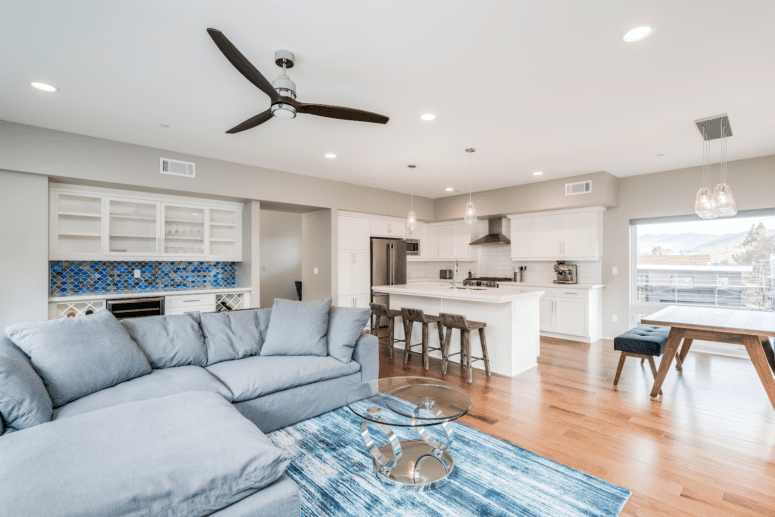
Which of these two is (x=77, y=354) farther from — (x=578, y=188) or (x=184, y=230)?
(x=578, y=188)

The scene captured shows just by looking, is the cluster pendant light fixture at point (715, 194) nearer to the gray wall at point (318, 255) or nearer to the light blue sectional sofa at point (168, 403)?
the light blue sectional sofa at point (168, 403)

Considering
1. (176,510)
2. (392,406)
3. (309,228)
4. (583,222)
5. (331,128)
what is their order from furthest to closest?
(309,228) → (583,222) → (331,128) → (392,406) → (176,510)

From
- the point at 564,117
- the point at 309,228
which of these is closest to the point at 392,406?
the point at 564,117

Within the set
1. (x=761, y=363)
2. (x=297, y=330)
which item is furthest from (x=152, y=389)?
(x=761, y=363)

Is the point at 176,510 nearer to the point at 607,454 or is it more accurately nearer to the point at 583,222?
the point at 607,454

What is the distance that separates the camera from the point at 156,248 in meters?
4.77

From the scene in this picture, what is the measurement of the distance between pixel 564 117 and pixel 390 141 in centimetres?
175

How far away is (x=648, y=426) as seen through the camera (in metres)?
2.86

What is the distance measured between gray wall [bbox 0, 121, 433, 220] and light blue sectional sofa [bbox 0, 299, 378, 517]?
2.21 metres

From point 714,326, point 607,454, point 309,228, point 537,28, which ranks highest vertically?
point 537,28

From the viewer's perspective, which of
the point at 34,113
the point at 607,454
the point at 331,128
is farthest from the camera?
the point at 331,128

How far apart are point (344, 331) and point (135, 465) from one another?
6.37ft

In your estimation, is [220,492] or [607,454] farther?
[607,454]

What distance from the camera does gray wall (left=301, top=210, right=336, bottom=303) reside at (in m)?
6.10
